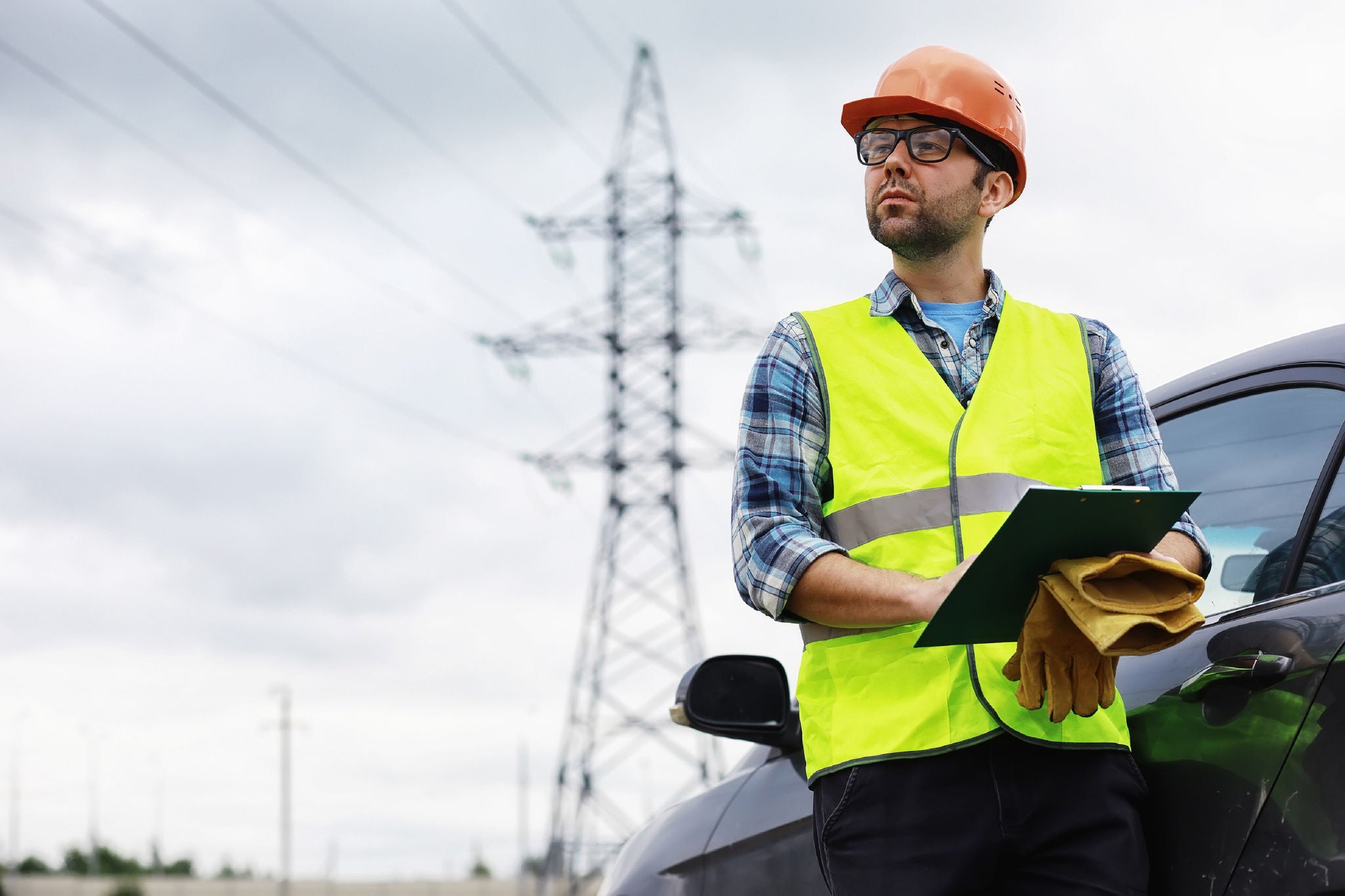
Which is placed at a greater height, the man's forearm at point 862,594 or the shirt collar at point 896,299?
the shirt collar at point 896,299

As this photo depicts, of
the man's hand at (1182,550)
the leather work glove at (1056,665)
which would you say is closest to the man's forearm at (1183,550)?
the man's hand at (1182,550)

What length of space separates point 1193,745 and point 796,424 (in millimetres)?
728

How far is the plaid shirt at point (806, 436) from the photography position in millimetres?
2408

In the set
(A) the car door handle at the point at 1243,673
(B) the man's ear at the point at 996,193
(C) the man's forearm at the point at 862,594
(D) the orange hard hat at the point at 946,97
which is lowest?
(A) the car door handle at the point at 1243,673

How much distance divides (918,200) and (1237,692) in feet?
2.90

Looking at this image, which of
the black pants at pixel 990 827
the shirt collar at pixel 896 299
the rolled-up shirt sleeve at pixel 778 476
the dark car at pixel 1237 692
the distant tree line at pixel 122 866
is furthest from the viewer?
the distant tree line at pixel 122 866

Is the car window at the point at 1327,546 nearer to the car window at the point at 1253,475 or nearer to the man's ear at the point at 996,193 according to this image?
the car window at the point at 1253,475

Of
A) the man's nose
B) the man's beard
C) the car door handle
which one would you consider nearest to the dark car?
the car door handle

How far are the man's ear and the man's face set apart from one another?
4 centimetres

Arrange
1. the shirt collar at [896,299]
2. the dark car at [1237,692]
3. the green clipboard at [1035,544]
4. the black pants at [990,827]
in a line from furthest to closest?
the shirt collar at [896,299] → the black pants at [990,827] → the dark car at [1237,692] → the green clipboard at [1035,544]

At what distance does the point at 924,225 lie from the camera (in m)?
2.63

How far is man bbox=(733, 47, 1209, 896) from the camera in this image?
2.30 m

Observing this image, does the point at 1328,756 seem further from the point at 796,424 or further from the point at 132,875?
the point at 132,875

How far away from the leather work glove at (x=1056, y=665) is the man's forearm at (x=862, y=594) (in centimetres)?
12
